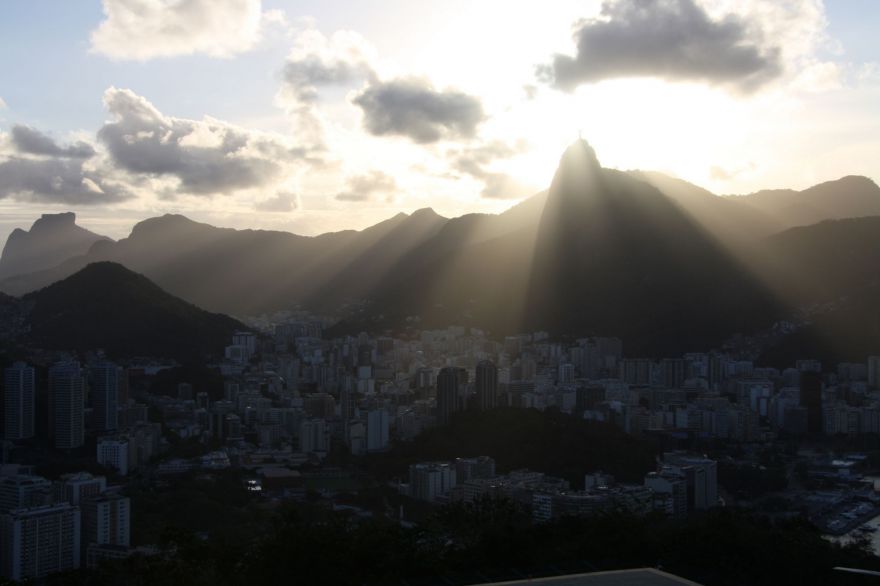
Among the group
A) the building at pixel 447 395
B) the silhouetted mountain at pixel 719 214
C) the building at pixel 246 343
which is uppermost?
the silhouetted mountain at pixel 719 214

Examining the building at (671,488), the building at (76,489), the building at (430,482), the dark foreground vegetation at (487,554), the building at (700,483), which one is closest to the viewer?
the dark foreground vegetation at (487,554)

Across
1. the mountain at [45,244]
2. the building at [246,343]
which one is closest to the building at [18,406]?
the building at [246,343]

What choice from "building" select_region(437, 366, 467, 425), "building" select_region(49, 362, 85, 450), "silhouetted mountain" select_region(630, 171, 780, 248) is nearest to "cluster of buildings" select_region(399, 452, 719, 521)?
"building" select_region(437, 366, 467, 425)

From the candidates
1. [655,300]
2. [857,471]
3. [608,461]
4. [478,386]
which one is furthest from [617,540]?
[655,300]

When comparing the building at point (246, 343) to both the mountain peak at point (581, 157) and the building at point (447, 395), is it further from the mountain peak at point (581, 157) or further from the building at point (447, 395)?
the mountain peak at point (581, 157)

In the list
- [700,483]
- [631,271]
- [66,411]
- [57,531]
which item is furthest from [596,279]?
[57,531]

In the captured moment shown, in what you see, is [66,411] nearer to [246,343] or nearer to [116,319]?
[116,319]
